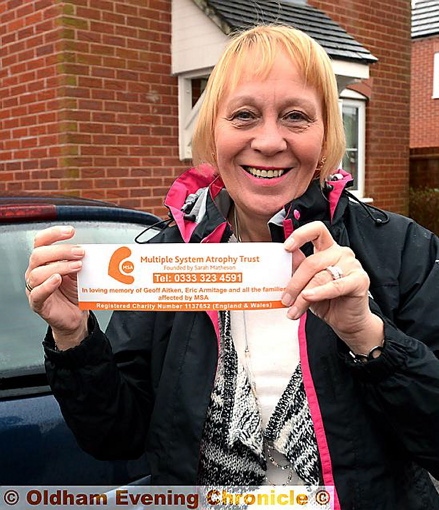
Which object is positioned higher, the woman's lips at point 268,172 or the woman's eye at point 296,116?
the woman's eye at point 296,116

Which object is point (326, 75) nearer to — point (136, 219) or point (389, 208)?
point (136, 219)

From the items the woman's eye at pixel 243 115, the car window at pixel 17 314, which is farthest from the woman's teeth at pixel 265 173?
the car window at pixel 17 314

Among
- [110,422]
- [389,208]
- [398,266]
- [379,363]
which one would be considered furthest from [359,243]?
[389,208]

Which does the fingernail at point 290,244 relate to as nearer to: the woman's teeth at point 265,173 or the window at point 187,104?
the woman's teeth at point 265,173

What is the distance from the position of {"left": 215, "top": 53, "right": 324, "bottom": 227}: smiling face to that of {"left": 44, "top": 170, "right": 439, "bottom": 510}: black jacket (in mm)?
64

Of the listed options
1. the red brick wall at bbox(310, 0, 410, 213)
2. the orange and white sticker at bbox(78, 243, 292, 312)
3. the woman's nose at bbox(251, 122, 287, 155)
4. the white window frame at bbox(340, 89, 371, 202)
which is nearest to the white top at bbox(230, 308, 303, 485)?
the orange and white sticker at bbox(78, 243, 292, 312)

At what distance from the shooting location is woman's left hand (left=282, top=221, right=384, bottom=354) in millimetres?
1191

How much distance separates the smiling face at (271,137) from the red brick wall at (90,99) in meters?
4.01

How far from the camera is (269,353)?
4.74 feet

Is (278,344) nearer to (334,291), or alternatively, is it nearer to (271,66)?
(334,291)

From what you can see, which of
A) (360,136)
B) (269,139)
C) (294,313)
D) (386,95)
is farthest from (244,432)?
(386,95)

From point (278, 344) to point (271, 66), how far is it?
0.64 metres

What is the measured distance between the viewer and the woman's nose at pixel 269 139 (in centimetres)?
140

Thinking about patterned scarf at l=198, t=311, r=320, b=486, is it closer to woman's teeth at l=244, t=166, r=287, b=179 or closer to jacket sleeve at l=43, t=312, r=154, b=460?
jacket sleeve at l=43, t=312, r=154, b=460
